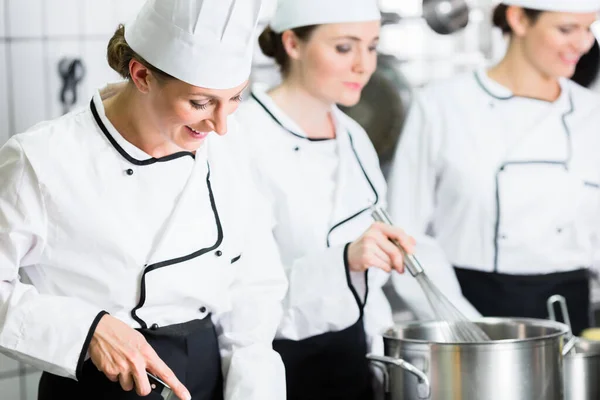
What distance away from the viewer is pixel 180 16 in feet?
4.42

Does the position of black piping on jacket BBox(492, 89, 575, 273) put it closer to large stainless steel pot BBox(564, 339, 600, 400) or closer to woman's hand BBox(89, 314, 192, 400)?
large stainless steel pot BBox(564, 339, 600, 400)

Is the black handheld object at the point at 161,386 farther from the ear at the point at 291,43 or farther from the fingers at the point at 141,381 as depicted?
the ear at the point at 291,43

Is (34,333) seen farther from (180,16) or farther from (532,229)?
(532,229)

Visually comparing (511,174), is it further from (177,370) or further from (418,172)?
(177,370)

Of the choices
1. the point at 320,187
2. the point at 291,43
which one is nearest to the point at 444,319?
the point at 320,187

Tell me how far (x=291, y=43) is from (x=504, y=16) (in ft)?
2.02

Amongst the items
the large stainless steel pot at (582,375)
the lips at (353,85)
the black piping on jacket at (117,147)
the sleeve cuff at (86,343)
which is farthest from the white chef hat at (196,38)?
the large stainless steel pot at (582,375)

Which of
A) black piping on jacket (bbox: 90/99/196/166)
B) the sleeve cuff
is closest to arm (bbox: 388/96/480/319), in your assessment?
black piping on jacket (bbox: 90/99/196/166)

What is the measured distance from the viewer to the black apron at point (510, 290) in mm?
2234

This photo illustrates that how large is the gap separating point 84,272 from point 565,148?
51.6 inches

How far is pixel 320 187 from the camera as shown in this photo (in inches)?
75.5

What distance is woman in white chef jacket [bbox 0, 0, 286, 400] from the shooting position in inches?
51.8

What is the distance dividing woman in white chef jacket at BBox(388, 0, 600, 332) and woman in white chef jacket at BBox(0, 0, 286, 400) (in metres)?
0.81

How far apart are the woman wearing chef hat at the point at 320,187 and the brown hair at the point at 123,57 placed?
0.48m
